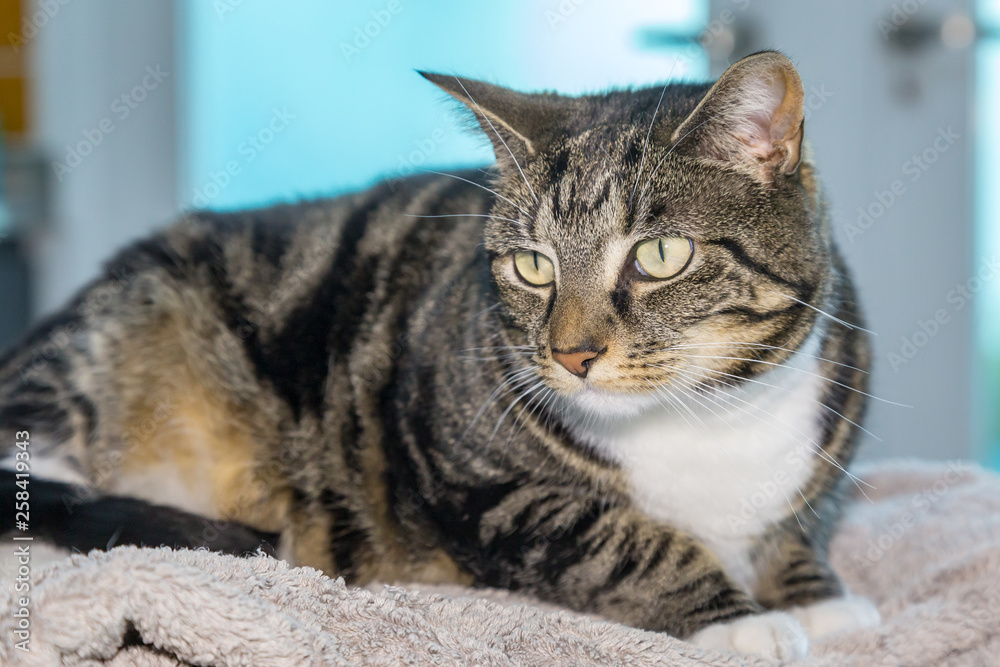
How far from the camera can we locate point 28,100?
2932 mm

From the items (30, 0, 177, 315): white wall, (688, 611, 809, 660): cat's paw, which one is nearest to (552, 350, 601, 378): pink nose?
(688, 611, 809, 660): cat's paw

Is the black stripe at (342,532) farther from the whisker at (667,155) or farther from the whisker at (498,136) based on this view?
the whisker at (667,155)

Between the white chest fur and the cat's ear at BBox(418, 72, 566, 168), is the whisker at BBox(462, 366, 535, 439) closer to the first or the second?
the white chest fur

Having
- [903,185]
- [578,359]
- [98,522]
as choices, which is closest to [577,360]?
[578,359]

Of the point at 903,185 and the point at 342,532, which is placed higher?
the point at 903,185

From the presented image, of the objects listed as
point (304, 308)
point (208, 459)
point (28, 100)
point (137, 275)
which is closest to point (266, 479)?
point (208, 459)

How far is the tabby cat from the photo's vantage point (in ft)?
3.18

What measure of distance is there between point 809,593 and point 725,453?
27 centimetres

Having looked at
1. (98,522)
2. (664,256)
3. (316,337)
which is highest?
(664,256)

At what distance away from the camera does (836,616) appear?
1049mm

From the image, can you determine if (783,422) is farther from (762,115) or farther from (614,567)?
(762,115)

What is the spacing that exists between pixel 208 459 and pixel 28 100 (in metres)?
2.27

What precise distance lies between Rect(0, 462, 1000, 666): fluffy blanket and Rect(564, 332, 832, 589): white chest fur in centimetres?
19

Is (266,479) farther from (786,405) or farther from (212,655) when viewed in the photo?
(786,405)
